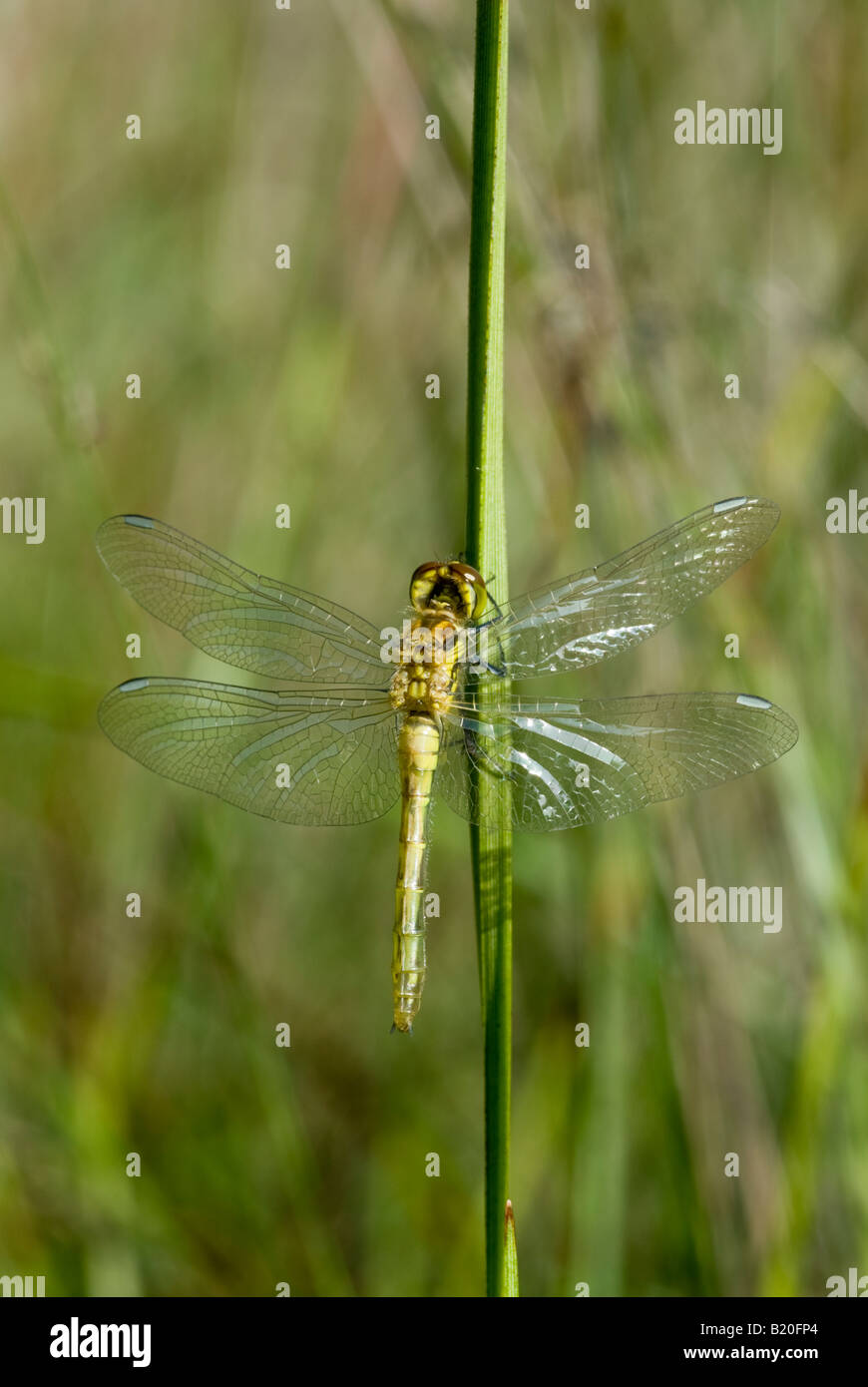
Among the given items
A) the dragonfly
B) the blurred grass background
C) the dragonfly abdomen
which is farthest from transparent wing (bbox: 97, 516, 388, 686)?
the blurred grass background

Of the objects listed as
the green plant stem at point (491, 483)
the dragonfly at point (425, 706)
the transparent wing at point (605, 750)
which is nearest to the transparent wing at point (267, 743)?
the dragonfly at point (425, 706)

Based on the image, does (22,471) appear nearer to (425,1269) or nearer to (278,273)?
(278,273)

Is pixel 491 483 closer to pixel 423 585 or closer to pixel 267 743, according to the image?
pixel 423 585

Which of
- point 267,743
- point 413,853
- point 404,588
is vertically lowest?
A: point 413,853

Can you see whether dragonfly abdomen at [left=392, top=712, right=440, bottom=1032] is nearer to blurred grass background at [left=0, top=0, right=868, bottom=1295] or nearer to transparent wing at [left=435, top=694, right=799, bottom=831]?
transparent wing at [left=435, top=694, right=799, bottom=831]

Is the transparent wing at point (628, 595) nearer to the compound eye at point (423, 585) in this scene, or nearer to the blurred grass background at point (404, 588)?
the compound eye at point (423, 585)

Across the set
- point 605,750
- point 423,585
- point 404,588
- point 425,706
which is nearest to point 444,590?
point 423,585

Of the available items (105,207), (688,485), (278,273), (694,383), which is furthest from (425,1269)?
(105,207)
